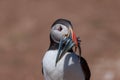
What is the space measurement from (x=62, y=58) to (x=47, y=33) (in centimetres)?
684

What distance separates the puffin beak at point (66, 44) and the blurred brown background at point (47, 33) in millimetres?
5022

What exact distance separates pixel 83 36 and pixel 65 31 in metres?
6.57

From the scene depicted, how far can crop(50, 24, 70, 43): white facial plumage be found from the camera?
4.91 metres

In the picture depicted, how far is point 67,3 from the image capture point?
12961mm

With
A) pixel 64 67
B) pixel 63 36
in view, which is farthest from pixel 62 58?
pixel 63 36

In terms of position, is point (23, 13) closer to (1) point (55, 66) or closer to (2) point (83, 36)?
(2) point (83, 36)

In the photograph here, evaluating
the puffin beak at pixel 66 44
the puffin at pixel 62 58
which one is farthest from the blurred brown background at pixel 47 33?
the puffin beak at pixel 66 44

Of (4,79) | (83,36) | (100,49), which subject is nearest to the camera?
(4,79)

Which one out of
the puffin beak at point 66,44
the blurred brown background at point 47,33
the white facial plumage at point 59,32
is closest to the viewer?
the puffin beak at point 66,44

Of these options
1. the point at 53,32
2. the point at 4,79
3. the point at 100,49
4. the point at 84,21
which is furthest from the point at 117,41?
the point at 53,32

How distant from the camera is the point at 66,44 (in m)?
4.86

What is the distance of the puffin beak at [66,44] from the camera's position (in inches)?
189

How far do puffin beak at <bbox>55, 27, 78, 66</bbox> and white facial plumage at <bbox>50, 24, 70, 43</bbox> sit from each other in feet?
0.13

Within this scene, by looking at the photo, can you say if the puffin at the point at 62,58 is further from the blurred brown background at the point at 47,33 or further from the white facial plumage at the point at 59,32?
the blurred brown background at the point at 47,33
